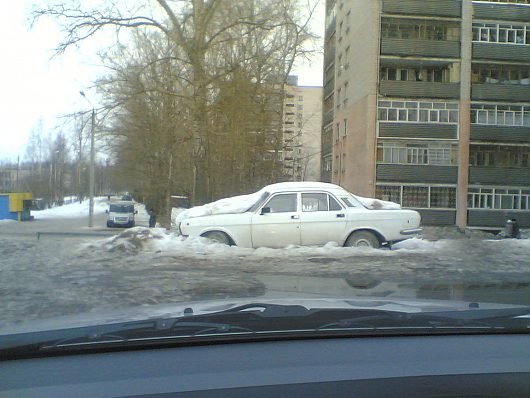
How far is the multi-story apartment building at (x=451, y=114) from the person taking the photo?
3934 centimetres

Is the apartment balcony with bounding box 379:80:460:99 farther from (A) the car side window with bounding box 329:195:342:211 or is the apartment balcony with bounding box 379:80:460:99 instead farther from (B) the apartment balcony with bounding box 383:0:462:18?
(A) the car side window with bounding box 329:195:342:211

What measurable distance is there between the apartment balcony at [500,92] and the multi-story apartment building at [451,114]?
72mm

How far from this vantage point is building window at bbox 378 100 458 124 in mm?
39500

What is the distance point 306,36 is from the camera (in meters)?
30.5

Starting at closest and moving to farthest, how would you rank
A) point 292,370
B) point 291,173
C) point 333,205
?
1. point 292,370
2. point 333,205
3. point 291,173

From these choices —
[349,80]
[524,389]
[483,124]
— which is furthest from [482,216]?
[524,389]

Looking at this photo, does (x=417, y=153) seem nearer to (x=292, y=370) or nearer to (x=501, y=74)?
(x=501, y=74)

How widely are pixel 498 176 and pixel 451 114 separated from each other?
563 cm

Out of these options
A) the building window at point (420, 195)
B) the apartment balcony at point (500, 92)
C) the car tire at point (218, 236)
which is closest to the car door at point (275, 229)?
the car tire at point (218, 236)

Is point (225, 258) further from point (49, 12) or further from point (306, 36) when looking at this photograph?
point (306, 36)

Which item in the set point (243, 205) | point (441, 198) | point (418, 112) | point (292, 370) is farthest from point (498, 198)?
point (292, 370)

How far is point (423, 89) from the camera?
129ft

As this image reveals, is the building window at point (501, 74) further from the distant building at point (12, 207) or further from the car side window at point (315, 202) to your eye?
the distant building at point (12, 207)

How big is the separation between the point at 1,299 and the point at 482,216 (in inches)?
1486
